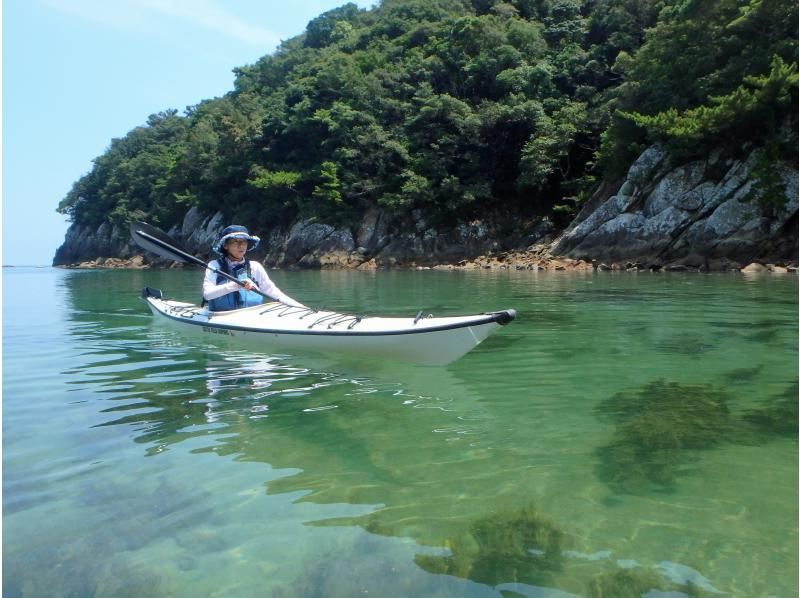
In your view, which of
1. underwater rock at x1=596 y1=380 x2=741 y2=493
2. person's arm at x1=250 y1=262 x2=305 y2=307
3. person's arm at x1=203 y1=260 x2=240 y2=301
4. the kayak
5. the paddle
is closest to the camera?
underwater rock at x1=596 y1=380 x2=741 y2=493

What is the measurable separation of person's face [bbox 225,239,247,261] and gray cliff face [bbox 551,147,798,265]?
19.0 m

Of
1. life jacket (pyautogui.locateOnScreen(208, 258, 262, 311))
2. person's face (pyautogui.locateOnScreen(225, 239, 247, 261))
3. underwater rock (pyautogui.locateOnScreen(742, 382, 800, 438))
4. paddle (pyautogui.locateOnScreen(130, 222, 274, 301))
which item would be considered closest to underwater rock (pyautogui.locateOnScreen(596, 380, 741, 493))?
underwater rock (pyautogui.locateOnScreen(742, 382, 800, 438))

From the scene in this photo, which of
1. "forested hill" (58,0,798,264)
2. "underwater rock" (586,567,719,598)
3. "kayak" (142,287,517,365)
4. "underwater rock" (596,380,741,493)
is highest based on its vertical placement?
"forested hill" (58,0,798,264)

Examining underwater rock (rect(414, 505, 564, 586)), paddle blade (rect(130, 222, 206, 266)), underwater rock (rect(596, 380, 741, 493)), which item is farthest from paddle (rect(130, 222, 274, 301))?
underwater rock (rect(414, 505, 564, 586))

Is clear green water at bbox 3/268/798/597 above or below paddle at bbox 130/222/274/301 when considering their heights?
below

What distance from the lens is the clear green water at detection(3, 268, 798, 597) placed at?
9.30 ft

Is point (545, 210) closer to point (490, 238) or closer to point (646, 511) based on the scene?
point (490, 238)

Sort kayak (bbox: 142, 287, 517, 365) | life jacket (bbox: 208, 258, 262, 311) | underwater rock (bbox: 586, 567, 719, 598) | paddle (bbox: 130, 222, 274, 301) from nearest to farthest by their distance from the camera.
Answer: underwater rock (bbox: 586, 567, 719, 598) < kayak (bbox: 142, 287, 517, 365) < life jacket (bbox: 208, 258, 262, 311) < paddle (bbox: 130, 222, 274, 301)

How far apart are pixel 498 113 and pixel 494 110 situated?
33 centimetres

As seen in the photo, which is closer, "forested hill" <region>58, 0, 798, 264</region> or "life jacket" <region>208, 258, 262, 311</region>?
"life jacket" <region>208, 258, 262, 311</region>

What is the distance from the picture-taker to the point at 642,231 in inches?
986

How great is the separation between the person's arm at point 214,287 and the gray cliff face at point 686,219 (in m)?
19.1

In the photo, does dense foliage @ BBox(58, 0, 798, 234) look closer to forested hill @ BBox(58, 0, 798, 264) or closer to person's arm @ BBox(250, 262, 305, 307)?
forested hill @ BBox(58, 0, 798, 264)

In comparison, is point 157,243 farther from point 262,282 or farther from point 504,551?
point 504,551
